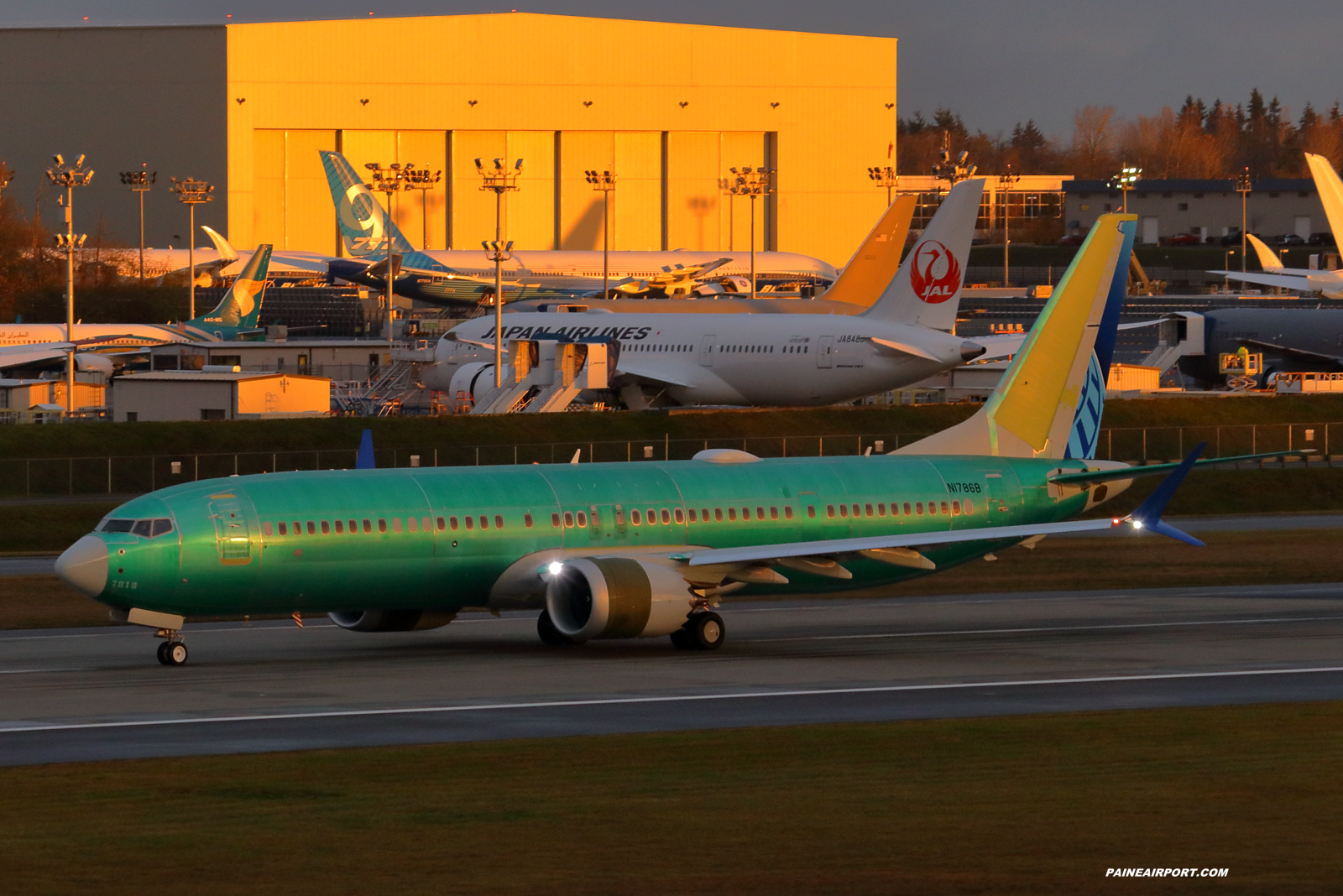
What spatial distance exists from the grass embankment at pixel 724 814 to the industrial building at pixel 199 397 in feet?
191

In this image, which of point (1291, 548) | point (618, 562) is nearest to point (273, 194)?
point (1291, 548)

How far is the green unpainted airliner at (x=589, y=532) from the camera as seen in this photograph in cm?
3272

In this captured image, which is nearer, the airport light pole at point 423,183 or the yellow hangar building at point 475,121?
the airport light pole at point 423,183

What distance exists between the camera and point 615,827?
19.8 m

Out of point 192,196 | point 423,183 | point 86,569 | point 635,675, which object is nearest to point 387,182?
point 423,183

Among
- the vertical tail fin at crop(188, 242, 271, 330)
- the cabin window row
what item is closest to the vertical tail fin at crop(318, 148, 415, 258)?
the vertical tail fin at crop(188, 242, 271, 330)

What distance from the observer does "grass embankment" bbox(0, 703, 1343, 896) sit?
17.5 m

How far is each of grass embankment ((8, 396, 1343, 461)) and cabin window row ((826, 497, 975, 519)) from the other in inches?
1400

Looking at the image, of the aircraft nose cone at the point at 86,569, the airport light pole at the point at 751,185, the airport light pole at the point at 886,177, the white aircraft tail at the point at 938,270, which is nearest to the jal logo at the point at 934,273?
the white aircraft tail at the point at 938,270

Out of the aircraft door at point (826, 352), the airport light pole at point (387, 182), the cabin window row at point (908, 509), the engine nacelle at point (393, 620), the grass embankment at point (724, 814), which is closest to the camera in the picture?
the grass embankment at point (724, 814)

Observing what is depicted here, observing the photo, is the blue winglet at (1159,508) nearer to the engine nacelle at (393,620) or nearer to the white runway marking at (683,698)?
the white runway marking at (683,698)

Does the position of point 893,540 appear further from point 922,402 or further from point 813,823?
point 922,402

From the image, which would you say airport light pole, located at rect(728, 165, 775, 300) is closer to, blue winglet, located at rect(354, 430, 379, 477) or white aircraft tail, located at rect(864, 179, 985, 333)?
white aircraft tail, located at rect(864, 179, 985, 333)

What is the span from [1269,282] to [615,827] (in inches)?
3726
